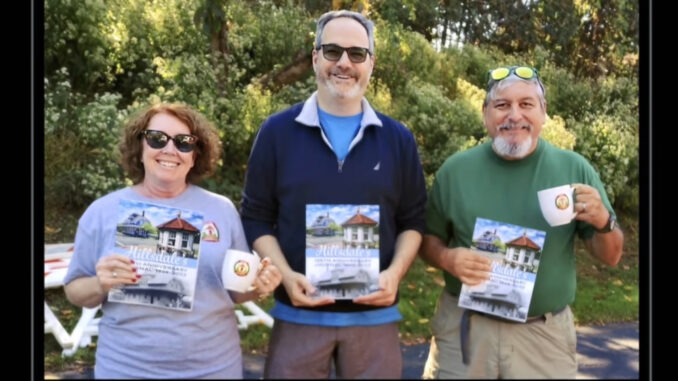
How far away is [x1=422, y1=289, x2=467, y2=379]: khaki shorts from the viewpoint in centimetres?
300

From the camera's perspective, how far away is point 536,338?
2.93m

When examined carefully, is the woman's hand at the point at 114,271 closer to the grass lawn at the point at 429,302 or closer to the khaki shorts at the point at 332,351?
the khaki shorts at the point at 332,351

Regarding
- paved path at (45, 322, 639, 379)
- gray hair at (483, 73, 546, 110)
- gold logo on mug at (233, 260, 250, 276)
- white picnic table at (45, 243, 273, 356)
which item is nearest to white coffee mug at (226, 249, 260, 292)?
gold logo on mug at (233, 260, 250, 276)

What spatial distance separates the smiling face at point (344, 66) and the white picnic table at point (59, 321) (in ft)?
8.54

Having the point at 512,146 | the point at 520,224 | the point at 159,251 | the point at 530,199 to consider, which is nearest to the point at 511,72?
the point at 512,146

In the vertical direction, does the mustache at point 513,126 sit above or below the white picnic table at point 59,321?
above

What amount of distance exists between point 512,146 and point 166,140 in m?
1.46

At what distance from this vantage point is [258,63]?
16.8 ft

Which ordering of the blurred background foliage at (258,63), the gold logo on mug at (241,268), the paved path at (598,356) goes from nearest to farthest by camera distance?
the gold logo on mug at (241,268) → the blurred background foliage at (258,63) → the paved path at (598,356)

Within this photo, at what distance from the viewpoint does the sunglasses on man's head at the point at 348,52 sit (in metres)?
2.85

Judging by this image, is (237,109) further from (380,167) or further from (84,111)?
(380,167)

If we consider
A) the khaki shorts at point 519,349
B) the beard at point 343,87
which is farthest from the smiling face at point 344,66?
the khaki shorts at point 519,349

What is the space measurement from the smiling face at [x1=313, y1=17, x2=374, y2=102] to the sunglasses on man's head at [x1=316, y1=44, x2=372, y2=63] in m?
0.01
